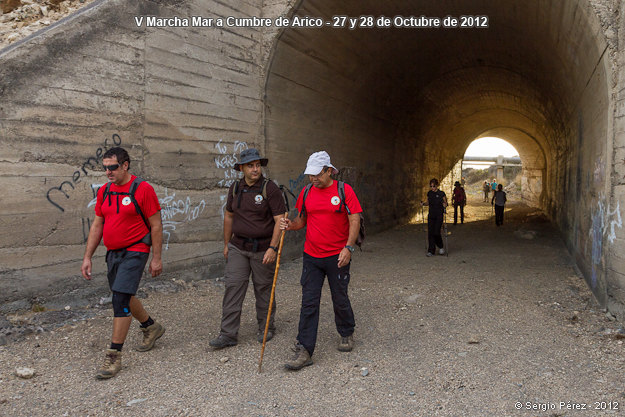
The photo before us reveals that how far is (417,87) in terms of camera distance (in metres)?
12.2

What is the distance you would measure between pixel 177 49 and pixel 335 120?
4074 millimetres

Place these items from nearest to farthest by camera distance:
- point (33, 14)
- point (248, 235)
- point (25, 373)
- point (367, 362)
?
point (25, 373) → point (367, 362) → point (248, 235) → point (33, 14)

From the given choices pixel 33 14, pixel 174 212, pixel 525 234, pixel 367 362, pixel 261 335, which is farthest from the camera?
pixel 525 234

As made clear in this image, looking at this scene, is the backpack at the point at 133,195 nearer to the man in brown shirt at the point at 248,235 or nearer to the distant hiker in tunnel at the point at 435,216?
the man in brown shirt at the point at 248,235

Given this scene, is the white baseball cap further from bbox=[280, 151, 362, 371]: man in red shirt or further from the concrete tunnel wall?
Answer: the concrete tunnel wall

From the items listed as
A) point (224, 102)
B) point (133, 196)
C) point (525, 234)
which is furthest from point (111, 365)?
point (525, 234)

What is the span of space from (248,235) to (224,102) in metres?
3.27

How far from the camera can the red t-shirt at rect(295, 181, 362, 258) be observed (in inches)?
152

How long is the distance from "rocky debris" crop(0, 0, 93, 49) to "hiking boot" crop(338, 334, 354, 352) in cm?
560

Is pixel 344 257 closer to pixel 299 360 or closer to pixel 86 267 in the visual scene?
pixel 299 360

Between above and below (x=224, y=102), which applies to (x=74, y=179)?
below

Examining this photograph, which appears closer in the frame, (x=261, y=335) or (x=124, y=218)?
(x=124, y=218)

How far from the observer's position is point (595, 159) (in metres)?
5.73

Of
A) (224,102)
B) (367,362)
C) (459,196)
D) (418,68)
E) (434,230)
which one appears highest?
(418,68)
